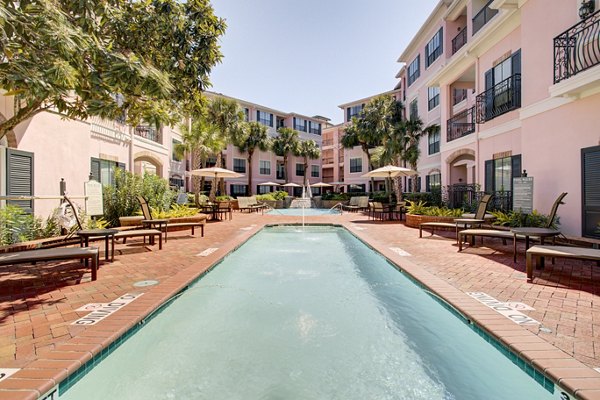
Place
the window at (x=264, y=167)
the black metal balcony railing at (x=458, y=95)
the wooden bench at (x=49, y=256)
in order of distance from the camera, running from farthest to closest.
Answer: the window at (x=264, y=167) < the black metal balcony railing at (x=458, y=95) < the wooden bench at (x=49, y=256)

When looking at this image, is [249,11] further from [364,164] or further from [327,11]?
[364,164]

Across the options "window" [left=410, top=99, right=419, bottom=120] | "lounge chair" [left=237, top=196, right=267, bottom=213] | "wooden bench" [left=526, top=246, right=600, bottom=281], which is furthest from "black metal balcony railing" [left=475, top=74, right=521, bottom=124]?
"lounge chair" [left=237, top=196, right=267, bottom=213]

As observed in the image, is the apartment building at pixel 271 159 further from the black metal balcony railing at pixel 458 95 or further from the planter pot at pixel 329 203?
the black metal balcony railing at pixel 458 95

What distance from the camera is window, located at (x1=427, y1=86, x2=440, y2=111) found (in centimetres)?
2167

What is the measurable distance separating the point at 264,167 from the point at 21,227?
35812mm

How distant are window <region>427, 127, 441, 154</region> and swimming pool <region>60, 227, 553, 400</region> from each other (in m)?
18.4

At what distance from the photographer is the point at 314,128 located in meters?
48.4

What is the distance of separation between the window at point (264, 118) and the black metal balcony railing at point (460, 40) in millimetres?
27586

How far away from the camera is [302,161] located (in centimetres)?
4678

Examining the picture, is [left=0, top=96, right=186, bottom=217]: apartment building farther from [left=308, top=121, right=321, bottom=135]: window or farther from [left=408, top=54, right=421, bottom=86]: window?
[left=308, top=121, right=321, bottom=135]: window

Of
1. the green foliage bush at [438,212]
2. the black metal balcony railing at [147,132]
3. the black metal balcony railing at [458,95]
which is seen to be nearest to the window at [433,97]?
the black metal balcony railing at [458,95]

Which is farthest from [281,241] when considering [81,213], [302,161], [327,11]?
[302,161]

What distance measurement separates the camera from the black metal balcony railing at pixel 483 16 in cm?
1397

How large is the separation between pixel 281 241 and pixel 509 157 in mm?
8607
